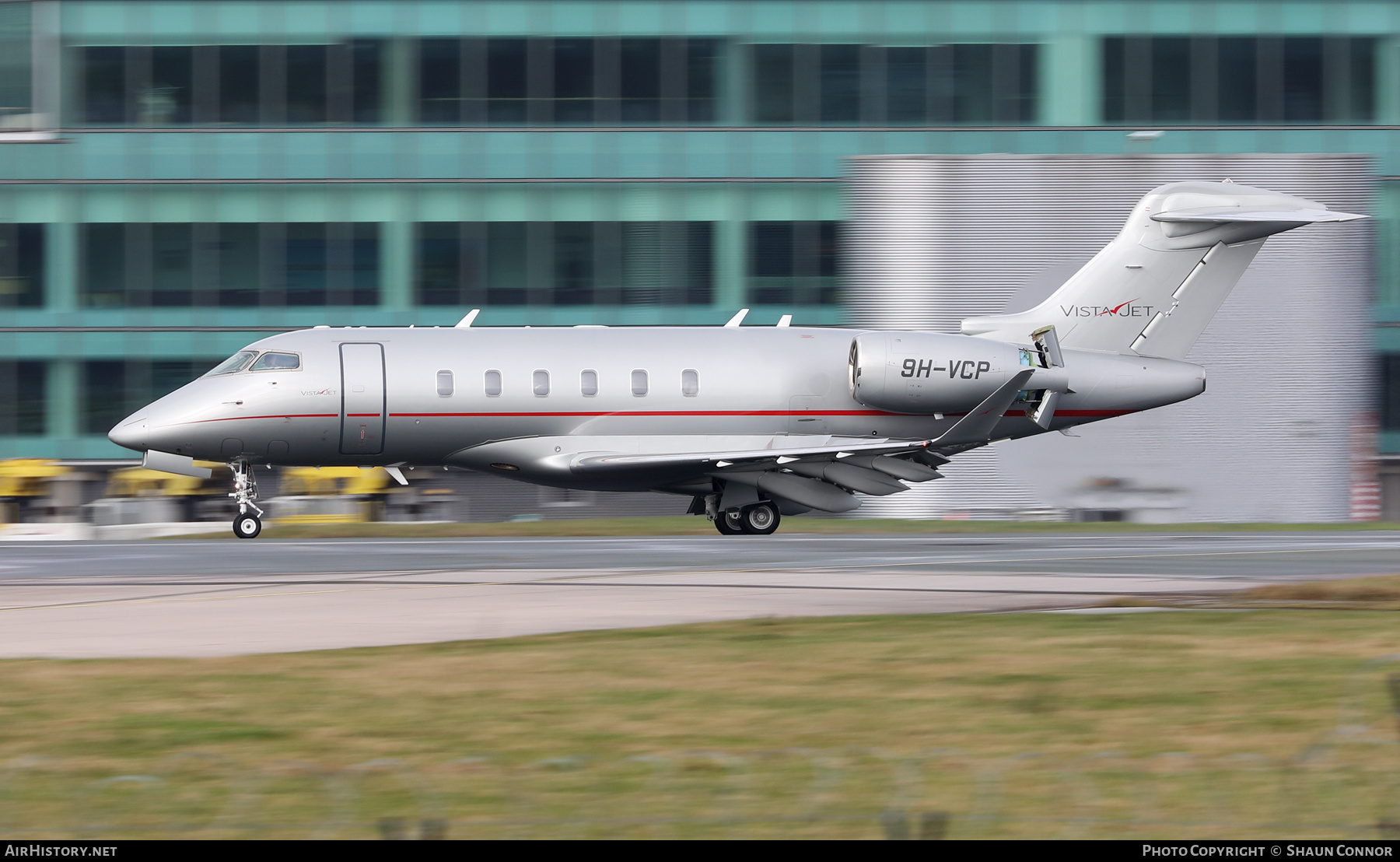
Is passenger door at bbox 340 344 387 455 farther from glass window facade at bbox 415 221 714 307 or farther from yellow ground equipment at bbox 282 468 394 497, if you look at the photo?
glass window facade at bbox 415 221 714 307

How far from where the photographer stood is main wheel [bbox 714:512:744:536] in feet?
94.1

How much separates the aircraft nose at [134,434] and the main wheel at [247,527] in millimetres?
2069

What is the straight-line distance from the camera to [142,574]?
19422mm

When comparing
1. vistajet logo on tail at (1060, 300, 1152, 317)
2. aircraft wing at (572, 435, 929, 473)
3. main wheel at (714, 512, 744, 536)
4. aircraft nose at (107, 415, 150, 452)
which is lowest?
main wheel at (714, 512, 744, 536)

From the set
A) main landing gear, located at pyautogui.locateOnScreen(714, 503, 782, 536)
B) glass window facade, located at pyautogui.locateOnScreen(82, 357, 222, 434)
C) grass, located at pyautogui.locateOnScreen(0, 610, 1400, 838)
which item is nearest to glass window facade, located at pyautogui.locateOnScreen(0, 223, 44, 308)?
glass window facade, located at pyautogui.locateOnScreen(82, 357, 222, 434)

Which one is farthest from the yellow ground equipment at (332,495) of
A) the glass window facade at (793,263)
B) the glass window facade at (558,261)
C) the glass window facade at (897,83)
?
the glass window facade at (897,83)

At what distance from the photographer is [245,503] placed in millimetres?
27781

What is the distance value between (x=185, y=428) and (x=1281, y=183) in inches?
931

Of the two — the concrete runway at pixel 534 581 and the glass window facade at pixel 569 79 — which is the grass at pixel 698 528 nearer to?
the concrete runway at pixel 534 581

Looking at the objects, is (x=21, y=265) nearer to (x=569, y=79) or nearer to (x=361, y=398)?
(x=569, y=79)

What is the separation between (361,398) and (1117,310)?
46.5ft

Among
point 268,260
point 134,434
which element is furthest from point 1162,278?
point 268,260

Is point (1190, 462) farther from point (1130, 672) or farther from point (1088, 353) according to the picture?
point (1130, 672)

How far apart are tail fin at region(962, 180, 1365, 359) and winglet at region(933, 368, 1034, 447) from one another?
9.82 ft
